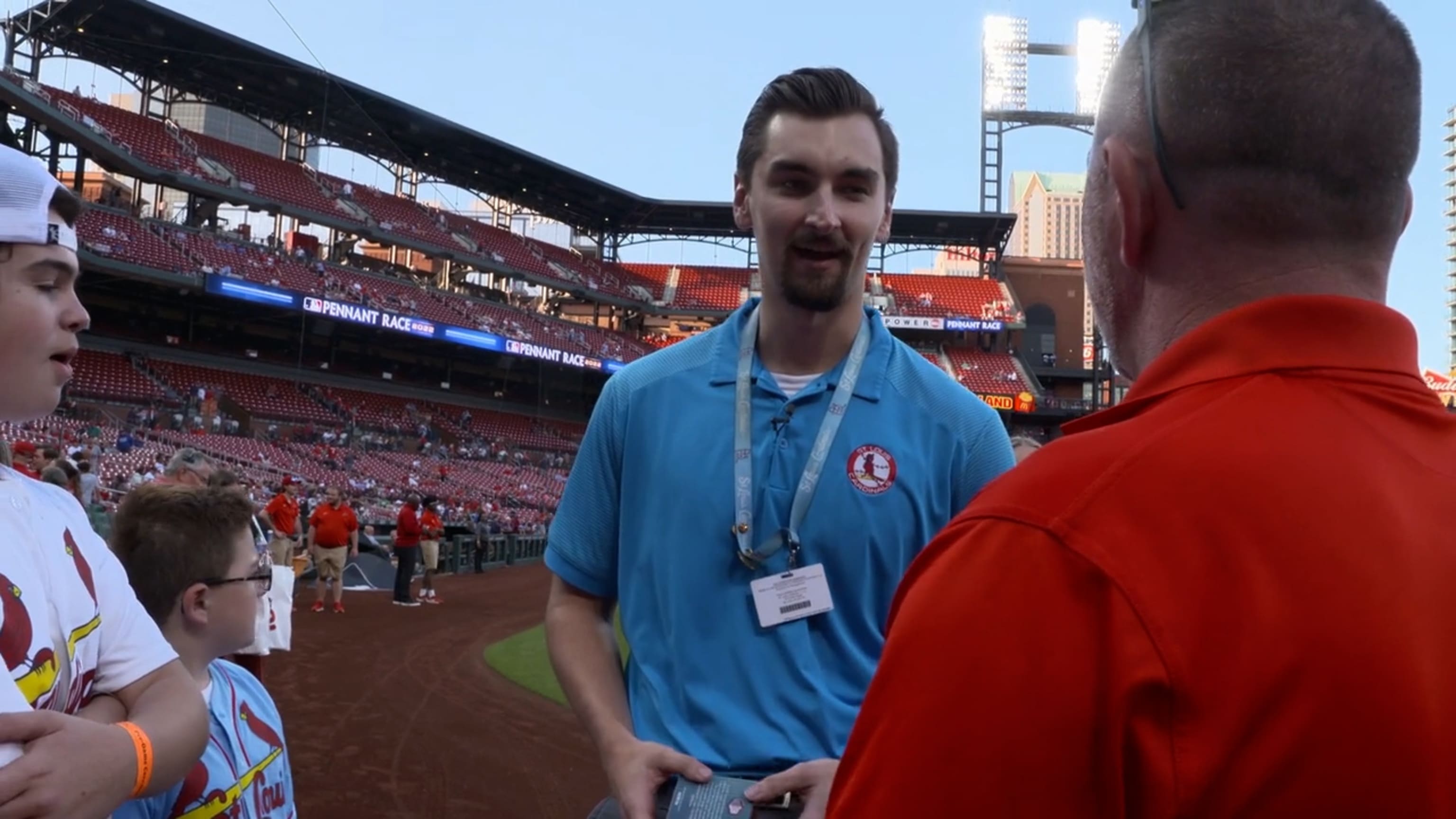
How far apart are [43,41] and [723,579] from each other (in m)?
39.5

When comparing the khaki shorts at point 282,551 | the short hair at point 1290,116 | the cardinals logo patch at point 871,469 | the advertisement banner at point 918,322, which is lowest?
the khaki shorts at point 282,551

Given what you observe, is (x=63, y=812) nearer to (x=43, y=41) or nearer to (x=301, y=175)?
(x=43, y=41)

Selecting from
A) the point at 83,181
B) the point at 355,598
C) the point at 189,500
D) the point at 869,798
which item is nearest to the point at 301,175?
the point at 83,181

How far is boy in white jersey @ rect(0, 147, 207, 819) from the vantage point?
5.25 feet

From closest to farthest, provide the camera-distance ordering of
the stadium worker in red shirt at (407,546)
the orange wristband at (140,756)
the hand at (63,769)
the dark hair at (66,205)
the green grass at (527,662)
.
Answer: the hand at (63,769) < the orange wristband at (140,756) < the dark hair at (66,205) < the green grass at (527,662) < the stadium worker in red shirt at (407,546)

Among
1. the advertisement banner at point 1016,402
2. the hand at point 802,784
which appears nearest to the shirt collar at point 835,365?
the hand at point 802,784

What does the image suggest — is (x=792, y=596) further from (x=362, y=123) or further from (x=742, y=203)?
(x=362, y=123)

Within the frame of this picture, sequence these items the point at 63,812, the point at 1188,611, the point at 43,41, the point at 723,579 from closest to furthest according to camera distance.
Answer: the point at 1188,611 → the point at 63,812 → the point at 723,579 → the point at 43,41

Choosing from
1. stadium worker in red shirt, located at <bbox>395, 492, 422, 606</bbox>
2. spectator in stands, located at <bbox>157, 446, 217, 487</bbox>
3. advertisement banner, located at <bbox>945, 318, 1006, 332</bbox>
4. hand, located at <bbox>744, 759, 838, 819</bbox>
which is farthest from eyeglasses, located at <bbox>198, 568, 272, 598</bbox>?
advertisement banner, located at <bbox>945, 318, 1006, 332</bbox>

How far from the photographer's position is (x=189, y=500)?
312 cm

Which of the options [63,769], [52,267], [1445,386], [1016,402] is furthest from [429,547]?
[1445,386]

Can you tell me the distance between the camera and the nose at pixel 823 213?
7.27 ft

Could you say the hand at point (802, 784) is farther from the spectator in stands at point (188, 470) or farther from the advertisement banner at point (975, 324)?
the advertisement banner at point (975, 324)

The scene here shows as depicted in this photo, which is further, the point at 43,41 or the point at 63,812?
the point at 43,41
